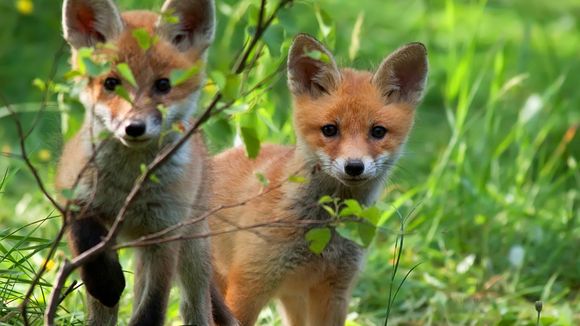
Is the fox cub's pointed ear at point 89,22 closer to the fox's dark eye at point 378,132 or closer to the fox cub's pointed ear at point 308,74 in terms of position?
the fox cub's pointed ear at point 308,74

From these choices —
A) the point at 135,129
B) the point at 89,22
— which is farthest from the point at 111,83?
the point at 89,22

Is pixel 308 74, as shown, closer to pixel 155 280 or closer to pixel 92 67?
pixel 155 280

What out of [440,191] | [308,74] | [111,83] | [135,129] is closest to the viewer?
[135,129]

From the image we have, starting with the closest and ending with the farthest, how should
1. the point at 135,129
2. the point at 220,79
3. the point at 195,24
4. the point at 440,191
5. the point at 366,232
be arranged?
1. the point at 220,79
2. the point at 366,232
3. the point at 135,129
4. the point at 195,24
5. the point at 440,191

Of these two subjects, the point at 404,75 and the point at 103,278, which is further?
the point at 404,75

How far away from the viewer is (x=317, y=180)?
549 centimetres

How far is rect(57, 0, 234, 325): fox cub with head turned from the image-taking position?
4.14 metres

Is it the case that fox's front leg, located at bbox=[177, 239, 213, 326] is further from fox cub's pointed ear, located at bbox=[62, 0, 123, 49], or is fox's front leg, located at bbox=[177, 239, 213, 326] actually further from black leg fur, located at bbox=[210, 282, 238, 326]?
fox cub's pointed ear, located at bbox=[62, 0, 123, 49]

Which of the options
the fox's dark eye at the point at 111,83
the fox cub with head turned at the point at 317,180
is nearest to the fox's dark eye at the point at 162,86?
the fox's dark eye at the point at 111,83

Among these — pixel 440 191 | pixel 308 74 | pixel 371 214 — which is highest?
pixel 440 191

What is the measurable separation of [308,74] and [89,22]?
1476 mm

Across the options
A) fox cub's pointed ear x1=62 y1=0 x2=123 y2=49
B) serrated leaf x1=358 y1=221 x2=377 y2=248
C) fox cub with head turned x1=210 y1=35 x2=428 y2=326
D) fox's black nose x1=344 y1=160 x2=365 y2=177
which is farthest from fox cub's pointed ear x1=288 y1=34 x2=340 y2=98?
serrated leaf x1=358 y1=221 x2=377 y2=248

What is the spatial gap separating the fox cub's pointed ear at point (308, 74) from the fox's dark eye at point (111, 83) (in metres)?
1.40

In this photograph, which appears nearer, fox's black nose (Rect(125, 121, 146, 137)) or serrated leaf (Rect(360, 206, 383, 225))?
serrated leaf (Rect(360, 206, 383, 225))
